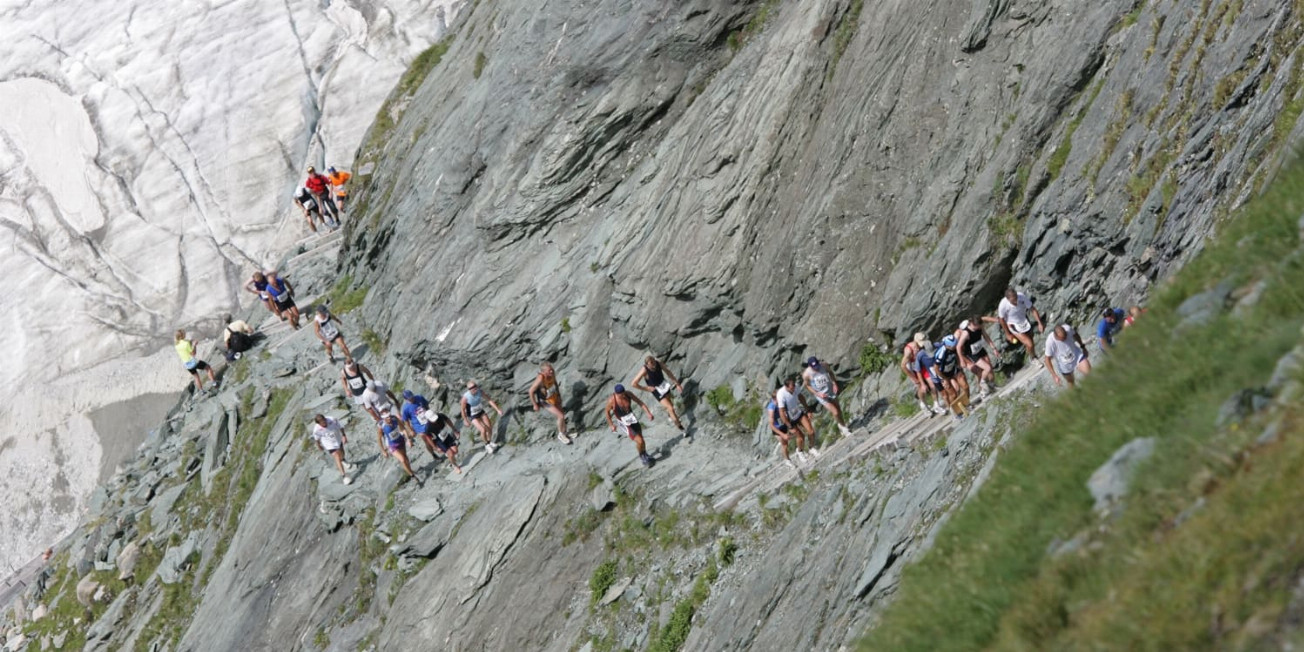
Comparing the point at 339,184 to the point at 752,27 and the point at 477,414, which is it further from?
the point at 752,27

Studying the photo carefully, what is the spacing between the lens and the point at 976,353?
69.6 ft

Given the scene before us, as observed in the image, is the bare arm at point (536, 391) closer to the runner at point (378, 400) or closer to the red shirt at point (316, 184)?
the runner at point (378, 400)

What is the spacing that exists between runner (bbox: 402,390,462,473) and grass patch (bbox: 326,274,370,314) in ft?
30.4

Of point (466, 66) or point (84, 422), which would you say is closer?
point (466, 66)

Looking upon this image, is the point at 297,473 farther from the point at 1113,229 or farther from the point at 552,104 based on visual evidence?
the point at 1113,229

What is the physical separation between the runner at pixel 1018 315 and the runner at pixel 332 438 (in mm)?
16888

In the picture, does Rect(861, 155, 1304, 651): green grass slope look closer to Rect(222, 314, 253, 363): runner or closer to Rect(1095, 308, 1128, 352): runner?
Rect(1095, 308, 1128, 352): runner

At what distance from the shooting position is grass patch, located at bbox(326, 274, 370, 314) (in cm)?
3741

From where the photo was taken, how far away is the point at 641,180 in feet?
94.8

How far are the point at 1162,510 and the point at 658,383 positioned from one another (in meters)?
18.6

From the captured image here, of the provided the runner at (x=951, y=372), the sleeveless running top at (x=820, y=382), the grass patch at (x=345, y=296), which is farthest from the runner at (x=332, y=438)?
the runner at (x=951, y=372)

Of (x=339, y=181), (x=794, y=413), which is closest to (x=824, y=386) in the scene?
(x=794, y=413)

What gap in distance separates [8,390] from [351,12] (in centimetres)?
2348

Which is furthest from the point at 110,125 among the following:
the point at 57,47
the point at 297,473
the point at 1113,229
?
the point at 1113,229
